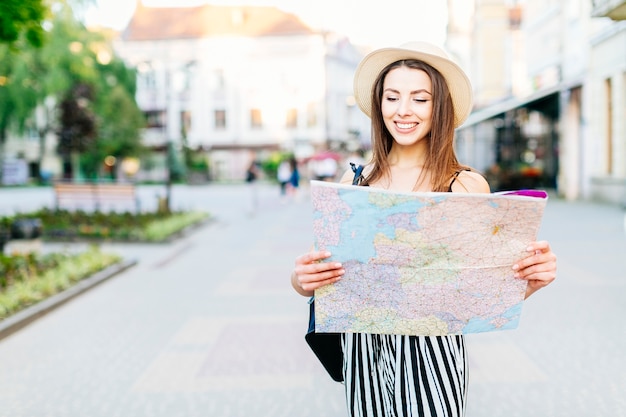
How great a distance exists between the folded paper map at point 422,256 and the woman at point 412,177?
11cm

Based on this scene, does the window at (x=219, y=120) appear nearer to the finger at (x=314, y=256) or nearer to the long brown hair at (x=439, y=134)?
the long brown hair at (x=439, y=134)

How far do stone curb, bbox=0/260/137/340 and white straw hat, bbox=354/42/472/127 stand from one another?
198 inches

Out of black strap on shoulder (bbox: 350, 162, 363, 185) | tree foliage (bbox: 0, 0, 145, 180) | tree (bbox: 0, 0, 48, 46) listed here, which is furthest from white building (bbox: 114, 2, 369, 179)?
black strap on shoulder (bbox: 350, 162, 363, 185)

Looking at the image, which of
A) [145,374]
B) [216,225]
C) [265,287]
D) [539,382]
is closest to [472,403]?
[539,382]

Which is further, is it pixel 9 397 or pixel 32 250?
pixel 32 250

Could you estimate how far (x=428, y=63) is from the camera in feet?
8.08

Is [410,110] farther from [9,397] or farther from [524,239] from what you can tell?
[9,397]

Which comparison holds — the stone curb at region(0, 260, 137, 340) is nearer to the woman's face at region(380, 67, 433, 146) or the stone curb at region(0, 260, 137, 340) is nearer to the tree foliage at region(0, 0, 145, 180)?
the tree foliage at region(0, 0, 145, 180)

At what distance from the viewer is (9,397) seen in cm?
489

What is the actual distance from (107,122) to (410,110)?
4976 cm

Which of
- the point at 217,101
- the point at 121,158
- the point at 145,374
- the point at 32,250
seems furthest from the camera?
the point at 217,101

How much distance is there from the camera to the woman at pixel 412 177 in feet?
7.84

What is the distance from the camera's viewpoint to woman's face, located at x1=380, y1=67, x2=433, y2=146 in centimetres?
244

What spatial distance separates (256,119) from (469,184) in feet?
189
